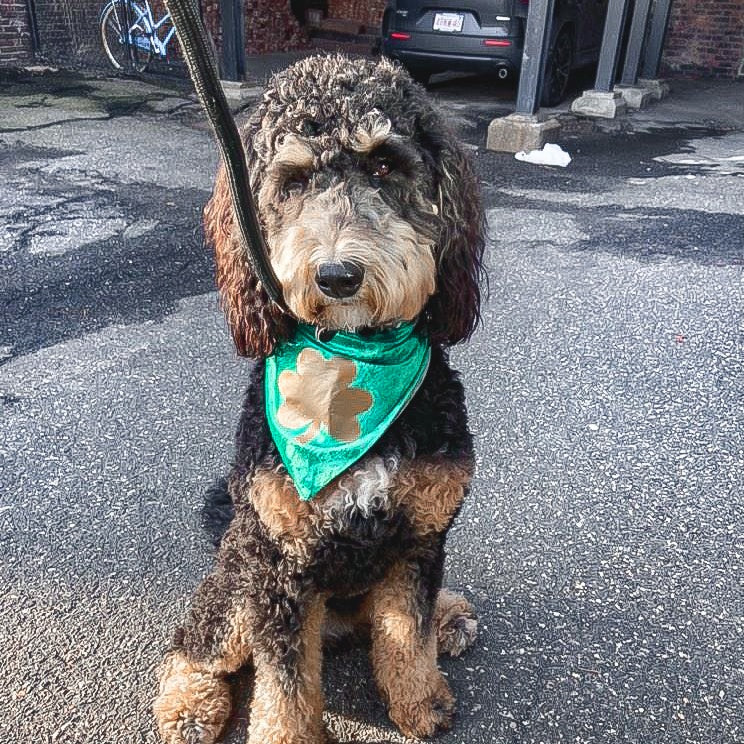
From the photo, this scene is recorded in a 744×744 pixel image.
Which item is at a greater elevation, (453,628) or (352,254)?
(352,254)

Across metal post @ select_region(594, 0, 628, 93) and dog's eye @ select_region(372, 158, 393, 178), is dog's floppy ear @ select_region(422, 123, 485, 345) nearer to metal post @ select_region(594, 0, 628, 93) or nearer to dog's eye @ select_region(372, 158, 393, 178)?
dog's eye @ select_region(372, 158, 393, 178)

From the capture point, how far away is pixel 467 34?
30.8 ft

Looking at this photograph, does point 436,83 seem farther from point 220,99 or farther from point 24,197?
point 220,99

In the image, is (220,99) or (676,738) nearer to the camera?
(220,99)

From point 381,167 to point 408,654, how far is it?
1308 millimetres

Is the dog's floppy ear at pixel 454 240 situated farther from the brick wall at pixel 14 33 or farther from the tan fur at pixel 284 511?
the brick wall at pixel 14 33

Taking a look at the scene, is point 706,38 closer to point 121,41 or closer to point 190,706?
point 121,41

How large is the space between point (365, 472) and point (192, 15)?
1140 millimetres

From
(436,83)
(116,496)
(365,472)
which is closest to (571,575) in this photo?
(365,472)

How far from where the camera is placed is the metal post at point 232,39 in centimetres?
892

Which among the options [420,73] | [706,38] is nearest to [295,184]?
[420,73]

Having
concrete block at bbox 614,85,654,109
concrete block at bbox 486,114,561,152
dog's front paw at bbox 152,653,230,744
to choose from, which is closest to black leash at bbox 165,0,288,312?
dog's front paw at bbox 152,653,230,744

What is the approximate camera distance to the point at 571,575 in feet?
8.84

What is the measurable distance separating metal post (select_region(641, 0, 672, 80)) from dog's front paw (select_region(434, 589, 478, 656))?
1138 cm
